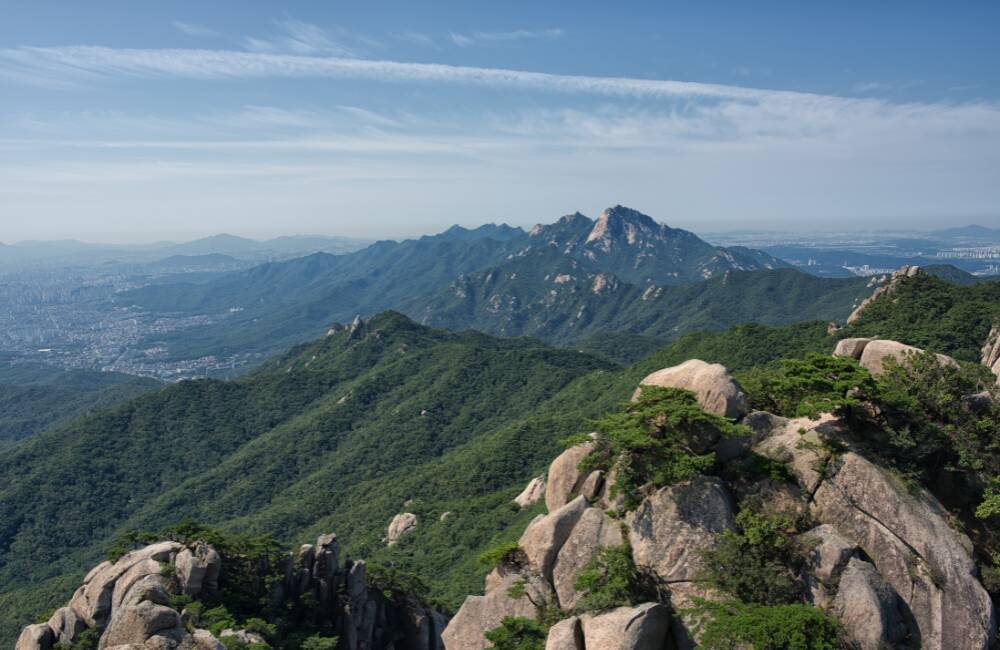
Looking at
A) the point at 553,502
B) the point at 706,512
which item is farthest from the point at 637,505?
the point at 553,502

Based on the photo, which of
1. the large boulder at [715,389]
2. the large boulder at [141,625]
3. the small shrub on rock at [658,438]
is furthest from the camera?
the large boulder at [141,625]

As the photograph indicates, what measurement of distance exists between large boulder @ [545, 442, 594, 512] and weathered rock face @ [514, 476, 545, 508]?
43422mm

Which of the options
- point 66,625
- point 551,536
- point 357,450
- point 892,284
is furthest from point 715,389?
point 357,450

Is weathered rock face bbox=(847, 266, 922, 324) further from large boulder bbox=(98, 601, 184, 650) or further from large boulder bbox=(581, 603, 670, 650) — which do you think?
large boulder bbox=(98, 601, 184, 650)

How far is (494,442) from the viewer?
100500 millimetres

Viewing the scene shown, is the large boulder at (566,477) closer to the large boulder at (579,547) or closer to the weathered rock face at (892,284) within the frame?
the large boulder at (579,547)

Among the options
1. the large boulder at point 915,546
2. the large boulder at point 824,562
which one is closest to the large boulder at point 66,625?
the large boulder at point 824,562

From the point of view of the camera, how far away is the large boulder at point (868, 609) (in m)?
19.4

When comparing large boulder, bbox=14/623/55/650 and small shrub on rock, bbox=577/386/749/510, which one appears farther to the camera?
large boulder, bbox=14/623/55/650

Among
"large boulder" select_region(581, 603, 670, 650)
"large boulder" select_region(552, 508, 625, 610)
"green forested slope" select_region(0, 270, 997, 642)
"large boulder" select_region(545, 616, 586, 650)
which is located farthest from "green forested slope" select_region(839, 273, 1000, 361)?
"large boulder" select_region(545, 616, 586, 650)

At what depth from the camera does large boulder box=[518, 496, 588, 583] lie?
2512cm

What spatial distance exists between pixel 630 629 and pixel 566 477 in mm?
8878

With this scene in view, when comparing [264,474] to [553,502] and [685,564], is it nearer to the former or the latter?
[553,502]

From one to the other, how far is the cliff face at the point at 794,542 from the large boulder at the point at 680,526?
40mm
